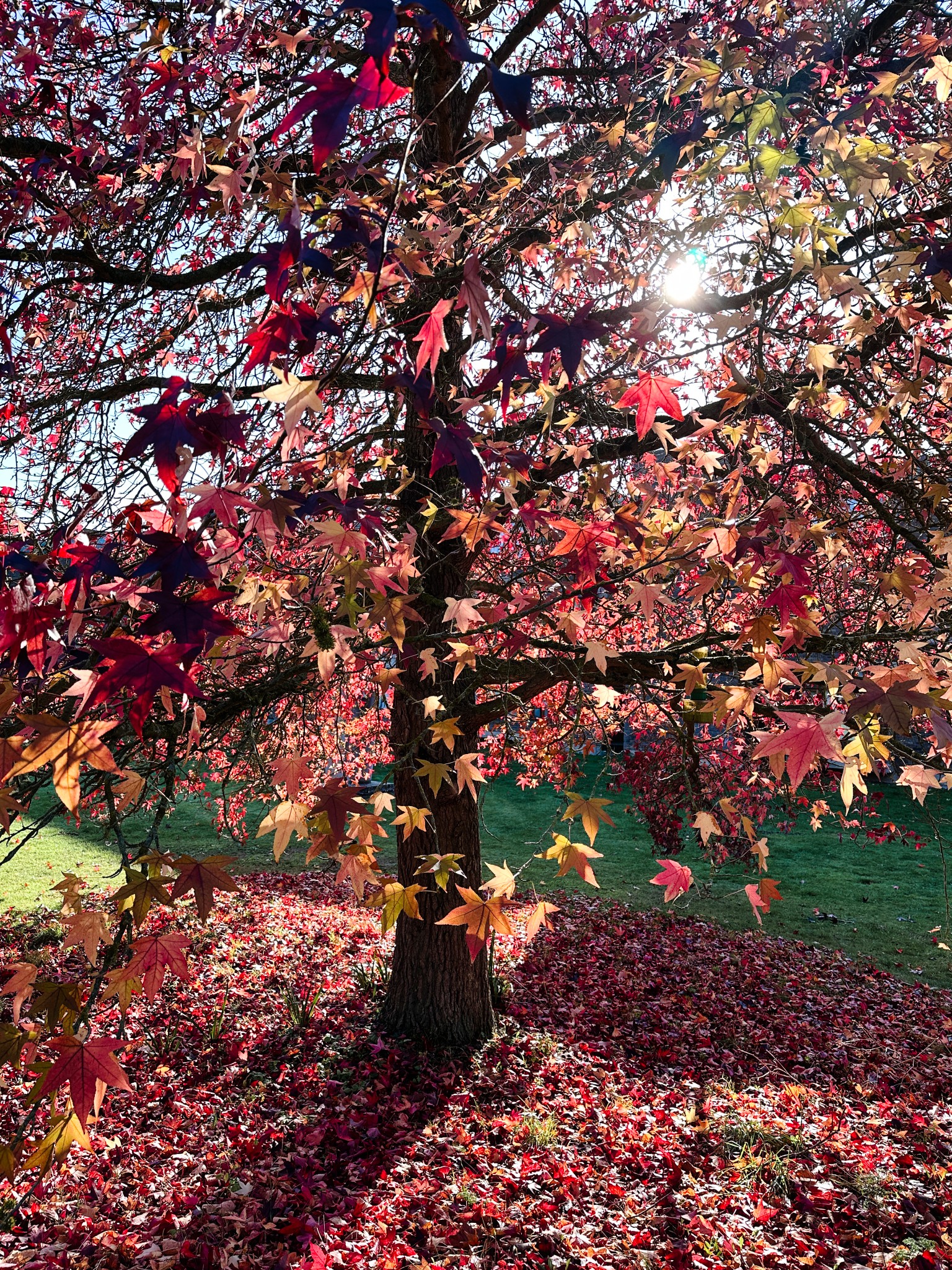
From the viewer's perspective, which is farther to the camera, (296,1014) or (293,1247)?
(296,1014)

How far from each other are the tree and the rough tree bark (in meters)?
0.04

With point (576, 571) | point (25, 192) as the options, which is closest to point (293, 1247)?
point (576, 571)

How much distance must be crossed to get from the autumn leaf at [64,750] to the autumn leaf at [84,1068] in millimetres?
531

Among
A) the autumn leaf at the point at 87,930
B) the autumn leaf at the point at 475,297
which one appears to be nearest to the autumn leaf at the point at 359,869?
the autumn leaf at the point at 87,930

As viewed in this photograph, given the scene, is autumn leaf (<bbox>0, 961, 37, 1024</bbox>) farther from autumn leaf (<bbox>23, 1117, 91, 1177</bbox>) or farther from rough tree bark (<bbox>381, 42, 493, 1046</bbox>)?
rough tree bark (<bbox>381, 42, 493, 1046</bbox>)

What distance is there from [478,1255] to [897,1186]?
2.66m

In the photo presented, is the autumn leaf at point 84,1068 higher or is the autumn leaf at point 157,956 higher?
the autumn leaf at point 157,956

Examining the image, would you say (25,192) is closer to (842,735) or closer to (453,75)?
(453,75)

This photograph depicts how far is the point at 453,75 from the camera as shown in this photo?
5.17 meters

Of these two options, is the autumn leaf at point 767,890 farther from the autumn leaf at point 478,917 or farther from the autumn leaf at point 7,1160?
the autumn leaf at point 7,1160

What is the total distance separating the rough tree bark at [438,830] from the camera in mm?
5312

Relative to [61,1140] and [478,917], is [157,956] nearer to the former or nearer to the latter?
[61,1140]

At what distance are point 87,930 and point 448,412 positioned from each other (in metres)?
3.75

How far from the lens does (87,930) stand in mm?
1866
